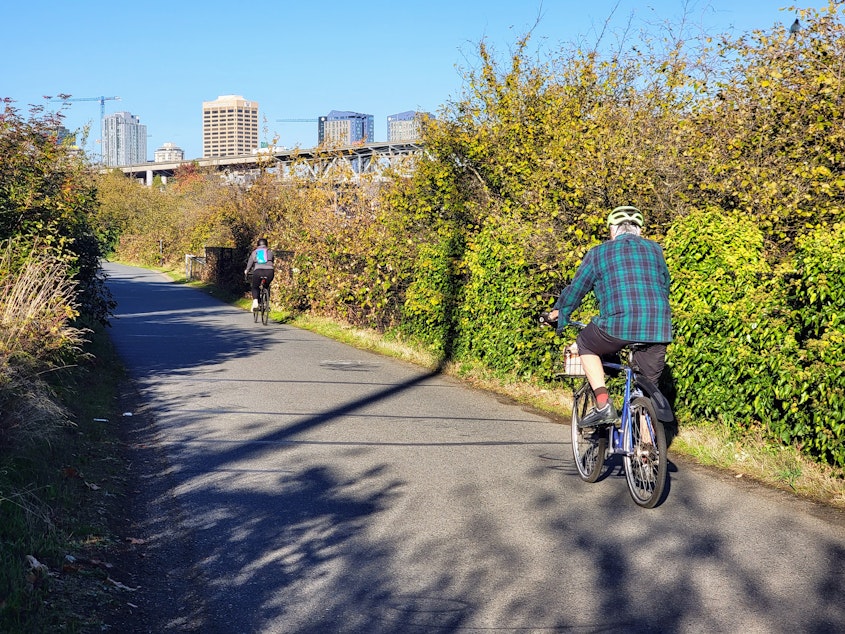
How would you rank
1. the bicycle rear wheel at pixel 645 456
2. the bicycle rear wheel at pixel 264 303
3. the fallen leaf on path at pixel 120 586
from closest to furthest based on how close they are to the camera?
1. the fallen leaf on path at pixel 120 586
2. the bicycle rear wheel at pixel 645 456
3. the bicycle rear wheel at pixel 264 303

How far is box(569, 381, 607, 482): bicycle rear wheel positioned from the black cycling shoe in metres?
0.12

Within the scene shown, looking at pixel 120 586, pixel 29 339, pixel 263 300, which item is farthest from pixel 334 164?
pixel 120 586

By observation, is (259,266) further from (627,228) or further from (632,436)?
(632,436)

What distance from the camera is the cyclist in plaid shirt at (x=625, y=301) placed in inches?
→ 259

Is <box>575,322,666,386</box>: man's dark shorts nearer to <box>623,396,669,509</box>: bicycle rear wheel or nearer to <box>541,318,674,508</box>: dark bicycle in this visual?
A: <box>541,318,674,508</box>: dark bicycle

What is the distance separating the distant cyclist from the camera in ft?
69.5

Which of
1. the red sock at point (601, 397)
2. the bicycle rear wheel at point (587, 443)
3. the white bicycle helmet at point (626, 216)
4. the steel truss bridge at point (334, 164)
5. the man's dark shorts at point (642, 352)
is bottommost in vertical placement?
the bicycle rear wheel at point (587, 443)

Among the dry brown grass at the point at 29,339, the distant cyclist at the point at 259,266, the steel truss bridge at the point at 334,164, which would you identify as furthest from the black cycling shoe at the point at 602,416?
the distant cyclist at the point at 259,266

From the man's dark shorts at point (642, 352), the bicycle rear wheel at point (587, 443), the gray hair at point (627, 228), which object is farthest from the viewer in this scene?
the bicycle rear wheel at point (587, 443)

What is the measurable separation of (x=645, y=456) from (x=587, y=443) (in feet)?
2.87

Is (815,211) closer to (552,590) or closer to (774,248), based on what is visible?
(774,248)

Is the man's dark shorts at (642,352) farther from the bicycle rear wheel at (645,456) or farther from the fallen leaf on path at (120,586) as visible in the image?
the fallen leaf on path at (120,586)

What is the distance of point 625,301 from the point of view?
6.59 metres

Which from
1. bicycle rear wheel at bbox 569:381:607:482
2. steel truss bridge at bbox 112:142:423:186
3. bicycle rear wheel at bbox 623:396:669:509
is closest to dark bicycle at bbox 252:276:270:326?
steel truss bridge at bbox 112:142:423:186
